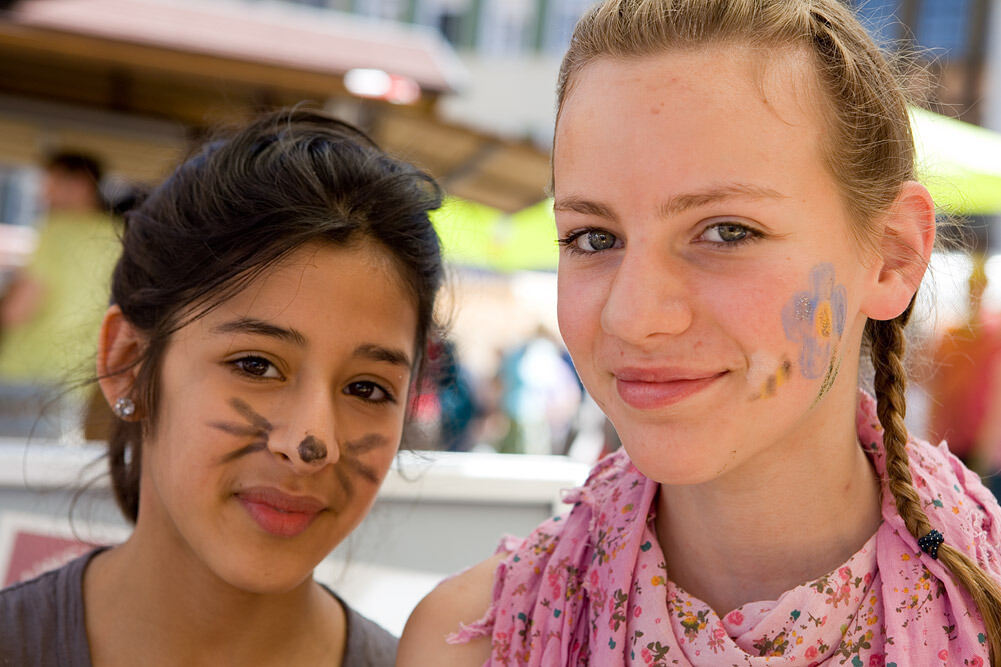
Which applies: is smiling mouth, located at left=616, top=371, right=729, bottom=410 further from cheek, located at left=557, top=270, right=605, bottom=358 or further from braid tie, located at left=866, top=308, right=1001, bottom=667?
braid tie, located at left=866, top=308, right=1001, bottom=667

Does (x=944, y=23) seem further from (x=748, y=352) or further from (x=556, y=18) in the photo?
(x=748, y=352)

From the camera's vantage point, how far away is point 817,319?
123 cm

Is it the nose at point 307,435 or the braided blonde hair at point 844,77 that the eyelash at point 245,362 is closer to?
the nose at point 307,435

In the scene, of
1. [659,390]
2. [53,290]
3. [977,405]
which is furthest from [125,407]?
[977,405]

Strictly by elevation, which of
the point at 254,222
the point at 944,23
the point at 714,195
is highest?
the point at 714,195

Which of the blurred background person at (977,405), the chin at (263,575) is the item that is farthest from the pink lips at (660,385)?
the blurred background person at (977,405)

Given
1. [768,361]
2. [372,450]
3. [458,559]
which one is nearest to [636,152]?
[768,361]

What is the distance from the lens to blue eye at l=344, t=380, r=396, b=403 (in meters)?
1.75

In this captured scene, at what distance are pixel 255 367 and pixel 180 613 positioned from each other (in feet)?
1.64

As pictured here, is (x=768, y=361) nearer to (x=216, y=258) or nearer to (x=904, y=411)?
(x=904, y=411)

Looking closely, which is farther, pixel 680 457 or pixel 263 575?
pixel 263 575

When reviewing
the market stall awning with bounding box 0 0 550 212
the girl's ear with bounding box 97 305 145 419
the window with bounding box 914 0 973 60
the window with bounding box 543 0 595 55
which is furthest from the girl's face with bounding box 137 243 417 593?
the window with bounding box 543 0 595 55

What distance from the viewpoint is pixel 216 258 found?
173cm

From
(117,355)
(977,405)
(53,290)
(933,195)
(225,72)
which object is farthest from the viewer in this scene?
(225,72)
